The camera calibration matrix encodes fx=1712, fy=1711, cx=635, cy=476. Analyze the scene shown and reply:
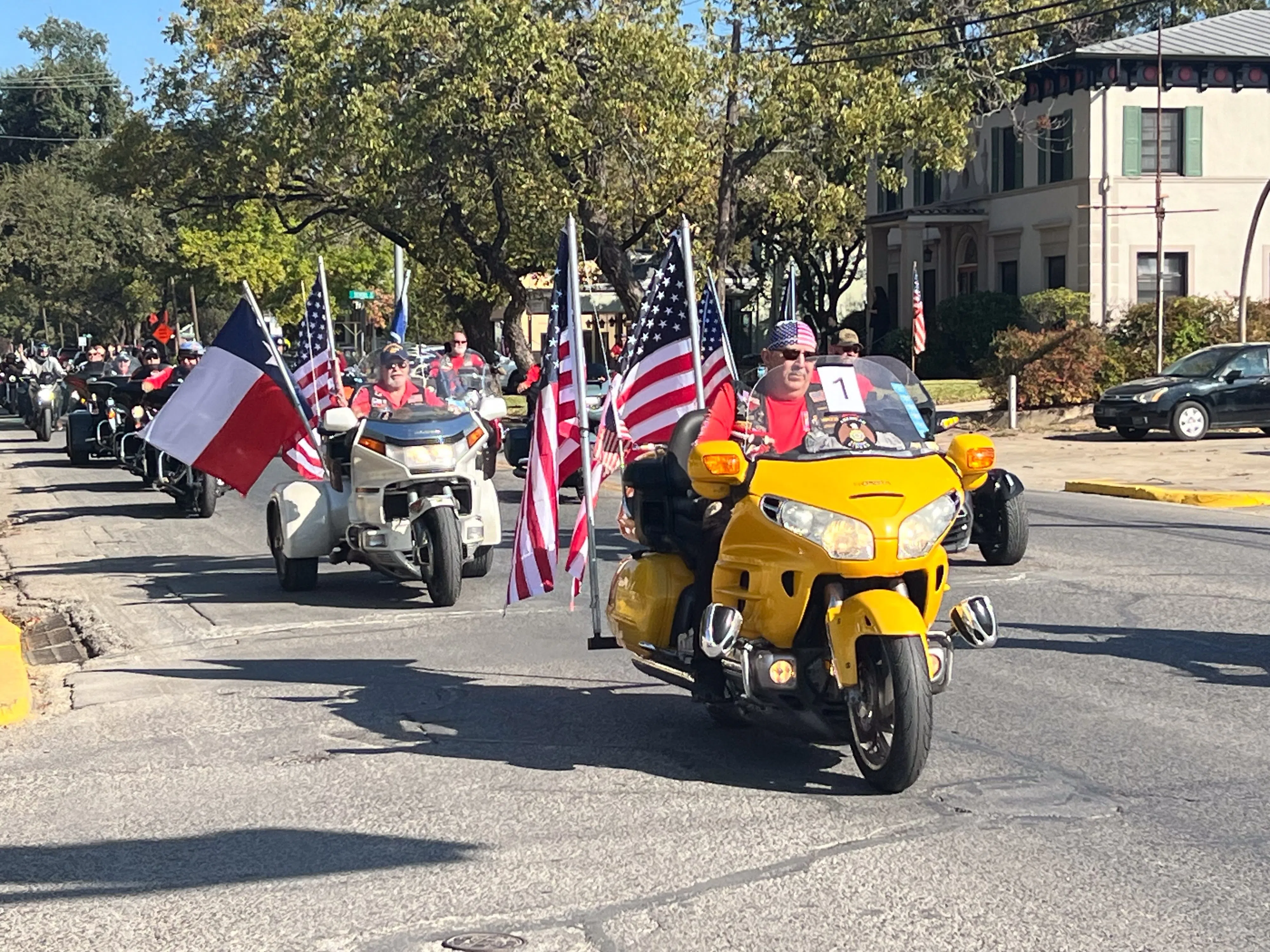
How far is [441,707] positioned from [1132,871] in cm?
378

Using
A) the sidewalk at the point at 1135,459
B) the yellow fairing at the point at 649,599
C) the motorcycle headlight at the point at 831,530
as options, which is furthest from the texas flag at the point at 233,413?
the sidewalk at the point at 1135,459

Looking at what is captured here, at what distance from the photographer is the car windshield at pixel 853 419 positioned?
640 centimetres

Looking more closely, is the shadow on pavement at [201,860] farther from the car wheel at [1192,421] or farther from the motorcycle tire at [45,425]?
the motorcycle tire at [45,425]

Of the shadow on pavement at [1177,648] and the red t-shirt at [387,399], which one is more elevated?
the red t-shirt at [387,399]

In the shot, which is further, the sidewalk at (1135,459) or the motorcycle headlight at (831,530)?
the sidewalk at (1135,459)

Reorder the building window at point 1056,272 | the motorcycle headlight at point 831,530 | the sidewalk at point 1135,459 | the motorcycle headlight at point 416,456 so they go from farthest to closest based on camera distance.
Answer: the building window at point 1056,272
the sidewalk at point 1135,459
the motorcycle headlight at point 416,456
the motorcycle headlight at point 831,530

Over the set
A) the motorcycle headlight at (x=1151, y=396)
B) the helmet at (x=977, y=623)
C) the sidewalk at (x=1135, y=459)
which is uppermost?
the motorcycle headlight at (x=1151, y=396)

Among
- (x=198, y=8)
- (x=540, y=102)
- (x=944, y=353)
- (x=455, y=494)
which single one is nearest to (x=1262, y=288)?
(x=944, y=353)

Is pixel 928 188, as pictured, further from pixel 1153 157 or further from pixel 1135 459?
pixel 1135 459

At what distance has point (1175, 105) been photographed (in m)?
40.8

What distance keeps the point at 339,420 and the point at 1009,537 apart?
194 inches

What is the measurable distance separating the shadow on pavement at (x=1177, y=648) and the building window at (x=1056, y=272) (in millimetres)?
33938

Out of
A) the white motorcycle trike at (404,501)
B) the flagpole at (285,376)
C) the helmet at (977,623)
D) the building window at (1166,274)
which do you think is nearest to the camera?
the helmet at (977,623)

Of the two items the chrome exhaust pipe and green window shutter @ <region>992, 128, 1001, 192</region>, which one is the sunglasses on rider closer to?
the chrome exhaust pipe
